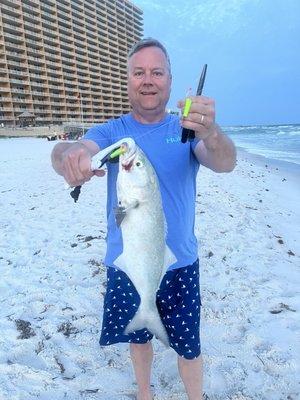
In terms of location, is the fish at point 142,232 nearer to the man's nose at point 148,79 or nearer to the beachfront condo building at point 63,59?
the man's nose at point 148,79

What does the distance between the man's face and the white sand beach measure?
227 cm

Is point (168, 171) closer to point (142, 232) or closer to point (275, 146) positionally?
point (142, 232)

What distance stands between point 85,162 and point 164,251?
73 cm

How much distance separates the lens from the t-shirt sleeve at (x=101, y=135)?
8.01 feet

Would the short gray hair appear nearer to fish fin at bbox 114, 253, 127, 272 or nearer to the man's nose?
the man's nose

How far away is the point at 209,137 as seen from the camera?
83.1 inches

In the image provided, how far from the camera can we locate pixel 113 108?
106m

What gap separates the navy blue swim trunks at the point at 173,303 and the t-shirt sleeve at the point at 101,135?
32.6 inches

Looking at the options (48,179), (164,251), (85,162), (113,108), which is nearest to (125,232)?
(164,251)

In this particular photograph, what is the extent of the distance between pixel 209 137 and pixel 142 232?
2.11 feet

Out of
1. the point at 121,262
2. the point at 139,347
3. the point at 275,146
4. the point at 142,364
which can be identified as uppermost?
the point at 121,262

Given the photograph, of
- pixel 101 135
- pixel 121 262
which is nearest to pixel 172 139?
Answer: pixel 101 135

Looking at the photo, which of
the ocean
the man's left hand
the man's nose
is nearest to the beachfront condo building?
the ocean

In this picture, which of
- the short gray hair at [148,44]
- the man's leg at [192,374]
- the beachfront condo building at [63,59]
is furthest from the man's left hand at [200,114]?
the beachfront condo building at [63,59]
